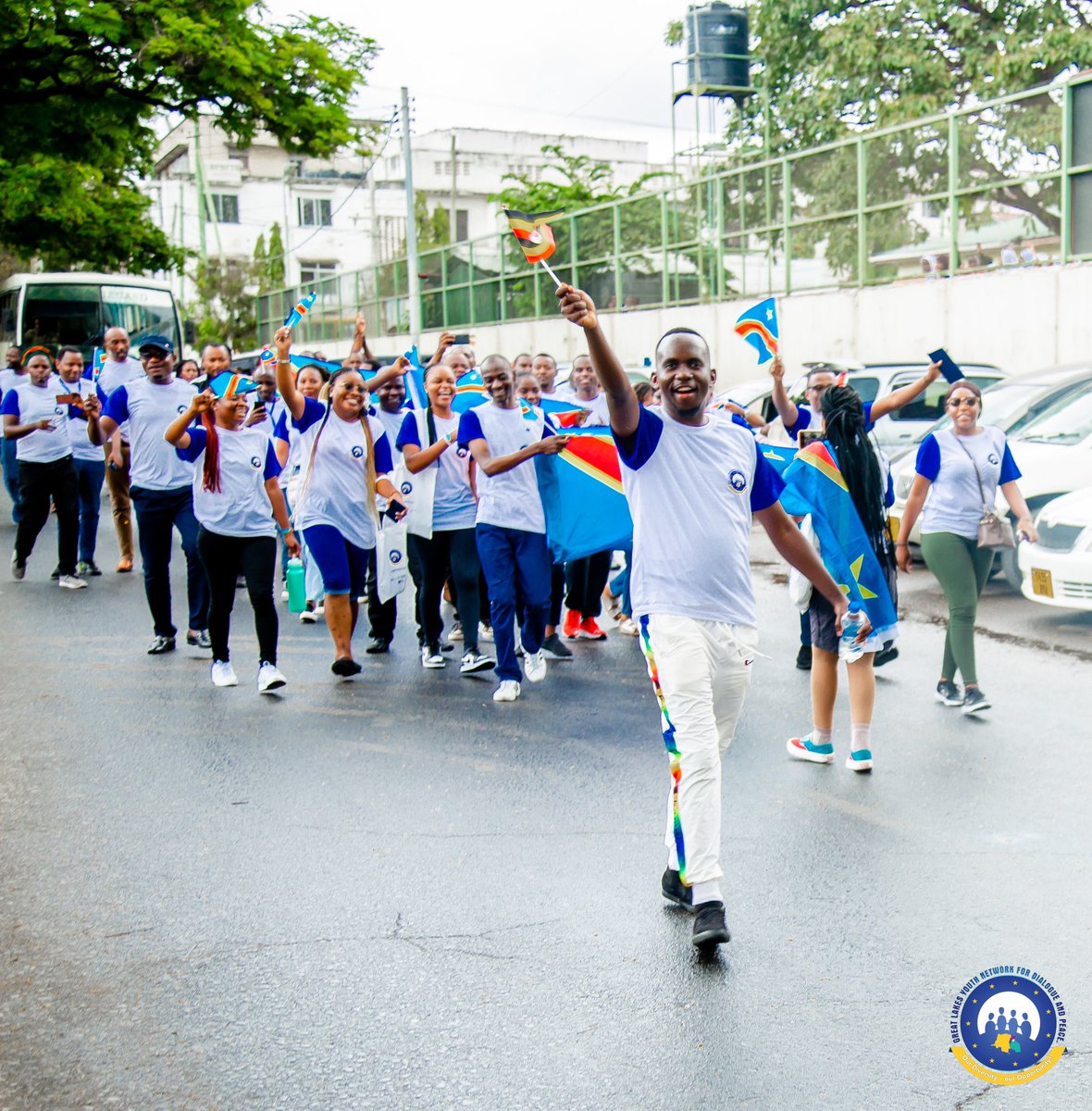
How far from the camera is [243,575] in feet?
28.5

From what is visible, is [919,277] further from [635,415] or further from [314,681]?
[635,415]

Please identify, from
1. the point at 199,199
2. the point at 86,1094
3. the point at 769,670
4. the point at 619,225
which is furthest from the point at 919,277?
the point at 199,199

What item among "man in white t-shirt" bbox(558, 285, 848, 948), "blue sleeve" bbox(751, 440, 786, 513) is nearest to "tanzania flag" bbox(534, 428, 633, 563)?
"blue sleeve" bbox(751, 440, 786, 513)

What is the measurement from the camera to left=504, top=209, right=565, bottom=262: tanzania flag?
528 centimetres

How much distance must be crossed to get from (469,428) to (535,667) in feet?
5.10

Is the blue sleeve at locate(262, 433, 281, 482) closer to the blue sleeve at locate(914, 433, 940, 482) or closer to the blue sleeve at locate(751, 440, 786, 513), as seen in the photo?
the blue sleeve at locate(914, 433, 940, 482)

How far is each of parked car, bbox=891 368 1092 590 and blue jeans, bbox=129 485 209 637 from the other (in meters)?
5.23

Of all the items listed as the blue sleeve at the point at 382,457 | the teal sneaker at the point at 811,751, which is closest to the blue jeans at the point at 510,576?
the blue sleeve at the point at 382,457

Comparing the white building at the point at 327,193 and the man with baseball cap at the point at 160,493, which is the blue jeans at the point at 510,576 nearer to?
the man with baseball cap at the point at 160,493

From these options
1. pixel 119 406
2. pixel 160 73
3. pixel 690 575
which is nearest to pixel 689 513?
pixel 690 575

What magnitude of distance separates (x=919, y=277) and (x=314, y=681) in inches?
596

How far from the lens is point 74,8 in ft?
53.1

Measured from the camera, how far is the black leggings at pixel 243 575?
8586 mm

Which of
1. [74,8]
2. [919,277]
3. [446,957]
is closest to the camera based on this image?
[446,957]
